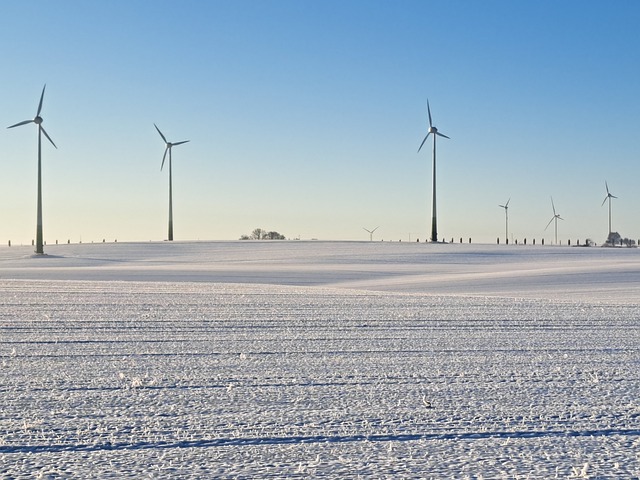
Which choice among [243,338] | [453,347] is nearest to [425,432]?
[453,347]

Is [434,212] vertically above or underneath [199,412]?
above

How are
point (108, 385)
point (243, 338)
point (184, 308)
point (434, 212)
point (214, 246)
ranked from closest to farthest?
point (108, 385), point (243, 338), point (184, 308), point (214, 246), point (434, 212)

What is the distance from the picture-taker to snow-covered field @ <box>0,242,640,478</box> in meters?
4.61

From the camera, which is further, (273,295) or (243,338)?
(273,295)

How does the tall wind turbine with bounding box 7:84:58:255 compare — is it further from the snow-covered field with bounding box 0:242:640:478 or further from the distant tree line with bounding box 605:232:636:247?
the distant tree line with bounding box 605:232:636:247

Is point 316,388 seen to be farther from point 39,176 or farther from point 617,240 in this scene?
point 617,240

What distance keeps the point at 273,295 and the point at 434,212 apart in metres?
43.9

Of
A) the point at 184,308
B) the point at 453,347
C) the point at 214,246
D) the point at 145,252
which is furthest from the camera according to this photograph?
the point at 214,246

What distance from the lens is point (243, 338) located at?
9.81m

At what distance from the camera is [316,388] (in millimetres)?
6605

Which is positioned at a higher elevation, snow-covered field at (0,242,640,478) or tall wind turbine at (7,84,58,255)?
tall wind turbine at (7,84,58,255)

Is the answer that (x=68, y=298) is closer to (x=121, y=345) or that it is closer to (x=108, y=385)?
(x=121, y=345)

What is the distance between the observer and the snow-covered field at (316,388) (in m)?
4.61

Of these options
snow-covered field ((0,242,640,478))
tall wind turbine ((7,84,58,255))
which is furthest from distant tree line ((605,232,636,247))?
snow-covered field ((0,242,640,478))
